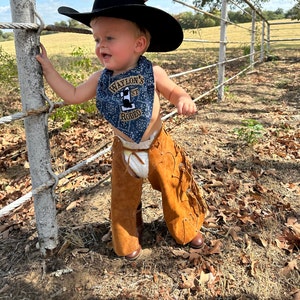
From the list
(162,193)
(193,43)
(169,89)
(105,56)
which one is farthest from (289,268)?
(193,43)

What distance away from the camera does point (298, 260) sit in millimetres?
2053

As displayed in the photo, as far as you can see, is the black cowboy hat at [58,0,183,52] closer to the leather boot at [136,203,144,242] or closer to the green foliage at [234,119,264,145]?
the leather boot at [136,203,144,242]

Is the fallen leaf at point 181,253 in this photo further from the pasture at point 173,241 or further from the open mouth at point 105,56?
the open mouth at point 105,56

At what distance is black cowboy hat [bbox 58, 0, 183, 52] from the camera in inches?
59.0

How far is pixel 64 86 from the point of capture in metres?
1.75

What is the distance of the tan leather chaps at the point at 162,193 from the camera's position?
1910mm

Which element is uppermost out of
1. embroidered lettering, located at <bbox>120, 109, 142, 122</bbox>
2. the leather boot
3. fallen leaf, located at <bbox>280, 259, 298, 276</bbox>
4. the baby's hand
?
the baby's hand

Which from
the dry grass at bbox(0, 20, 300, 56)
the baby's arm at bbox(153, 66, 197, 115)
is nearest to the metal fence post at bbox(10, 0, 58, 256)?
the baby's arm at bbox(153, 66, 197, 115)

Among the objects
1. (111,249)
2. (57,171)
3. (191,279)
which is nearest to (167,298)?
(191,279)

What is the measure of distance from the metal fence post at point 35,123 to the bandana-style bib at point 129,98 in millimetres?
316

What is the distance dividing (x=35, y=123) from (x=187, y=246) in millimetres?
1184

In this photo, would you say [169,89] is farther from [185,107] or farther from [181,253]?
[181,253]

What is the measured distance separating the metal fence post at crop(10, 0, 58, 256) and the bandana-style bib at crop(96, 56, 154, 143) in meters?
0.32

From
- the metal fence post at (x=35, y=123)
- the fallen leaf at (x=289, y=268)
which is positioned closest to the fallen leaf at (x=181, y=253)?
the fallen leaf at (x=289, y=268)
